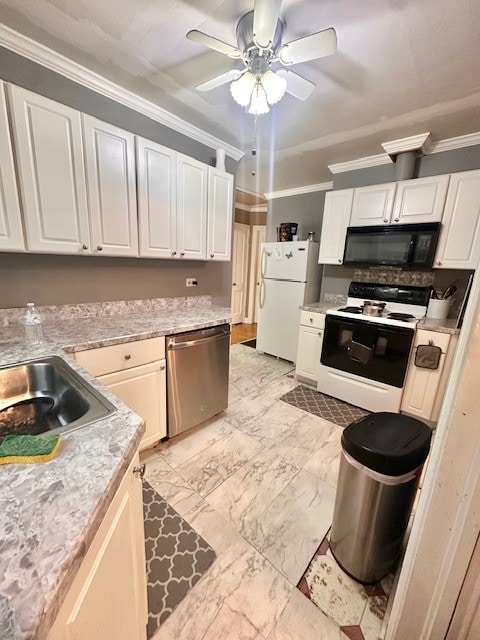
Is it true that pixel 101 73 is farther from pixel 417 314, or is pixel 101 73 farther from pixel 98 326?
pixel 417 314

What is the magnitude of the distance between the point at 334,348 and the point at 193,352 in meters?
1.49

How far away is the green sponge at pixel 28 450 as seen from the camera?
2.04 ft

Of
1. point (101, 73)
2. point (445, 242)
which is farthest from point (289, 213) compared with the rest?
point (101, 73)

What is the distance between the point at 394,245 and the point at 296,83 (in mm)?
1709

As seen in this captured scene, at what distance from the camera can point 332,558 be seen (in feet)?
4.36

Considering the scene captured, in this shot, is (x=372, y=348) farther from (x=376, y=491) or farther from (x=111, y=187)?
(x=111, y=187)

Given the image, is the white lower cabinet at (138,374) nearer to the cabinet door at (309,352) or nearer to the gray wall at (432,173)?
the cabinet door at (309,352)

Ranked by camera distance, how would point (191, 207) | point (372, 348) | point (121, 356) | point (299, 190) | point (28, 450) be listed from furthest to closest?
1. point (299, 190)
2. point (372, 348)
3. point (191, 207)
4. point (121, 356)
5. point (28, 450)

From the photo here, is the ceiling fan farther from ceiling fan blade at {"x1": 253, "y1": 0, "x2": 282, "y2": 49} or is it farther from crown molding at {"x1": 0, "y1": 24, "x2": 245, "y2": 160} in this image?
crown molding at {"x1": 0, "y1": 24, "x2": 245, "y2": 160}

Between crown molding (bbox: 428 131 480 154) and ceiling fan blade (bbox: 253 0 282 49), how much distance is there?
2.15 m

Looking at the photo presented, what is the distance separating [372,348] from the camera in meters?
2.43

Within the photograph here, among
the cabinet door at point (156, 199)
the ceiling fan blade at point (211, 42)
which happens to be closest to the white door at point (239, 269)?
the cabinet door at point (156, 199)

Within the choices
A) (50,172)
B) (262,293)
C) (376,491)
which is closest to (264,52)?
(50,172)

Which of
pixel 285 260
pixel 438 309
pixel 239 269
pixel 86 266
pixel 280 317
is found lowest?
pixel 280 317
